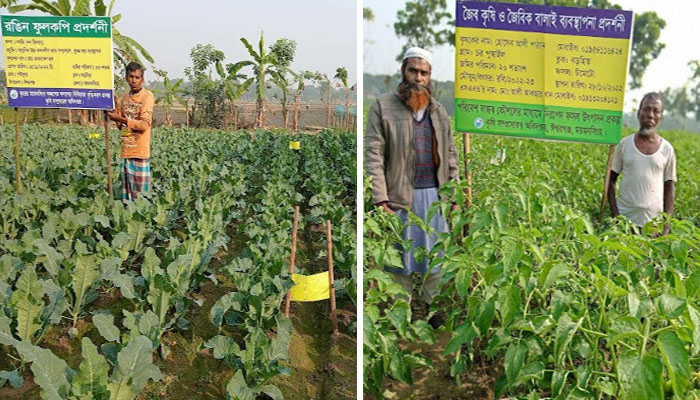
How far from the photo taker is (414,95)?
292 centimetres

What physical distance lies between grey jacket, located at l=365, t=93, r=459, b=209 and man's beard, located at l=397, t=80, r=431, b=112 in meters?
0.03

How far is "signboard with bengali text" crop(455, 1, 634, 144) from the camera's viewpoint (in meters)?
3.33

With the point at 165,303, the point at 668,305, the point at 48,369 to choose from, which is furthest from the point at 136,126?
the point at 668,305

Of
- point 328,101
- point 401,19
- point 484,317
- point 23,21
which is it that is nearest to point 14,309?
point 484,317

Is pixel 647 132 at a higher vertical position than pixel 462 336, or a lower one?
higher

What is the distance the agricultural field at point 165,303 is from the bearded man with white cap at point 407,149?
593mm

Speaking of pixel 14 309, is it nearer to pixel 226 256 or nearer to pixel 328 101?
pixel 226 256

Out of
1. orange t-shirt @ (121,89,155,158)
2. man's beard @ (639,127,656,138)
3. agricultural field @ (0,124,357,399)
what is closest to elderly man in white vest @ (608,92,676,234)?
man's beard @ (639,127,656,138)

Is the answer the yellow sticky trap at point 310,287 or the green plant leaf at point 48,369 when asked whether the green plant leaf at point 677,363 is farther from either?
the green plant leaf at point 48,369

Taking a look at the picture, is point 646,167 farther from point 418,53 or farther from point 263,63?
point 263,63

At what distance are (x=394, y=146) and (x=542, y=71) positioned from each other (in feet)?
3.65

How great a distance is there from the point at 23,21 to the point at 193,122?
7.66ft

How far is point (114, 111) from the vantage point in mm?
4930

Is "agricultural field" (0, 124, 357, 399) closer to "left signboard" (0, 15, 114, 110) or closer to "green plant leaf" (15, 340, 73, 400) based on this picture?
"green plant leaf" (15, 340, 73, 400)
